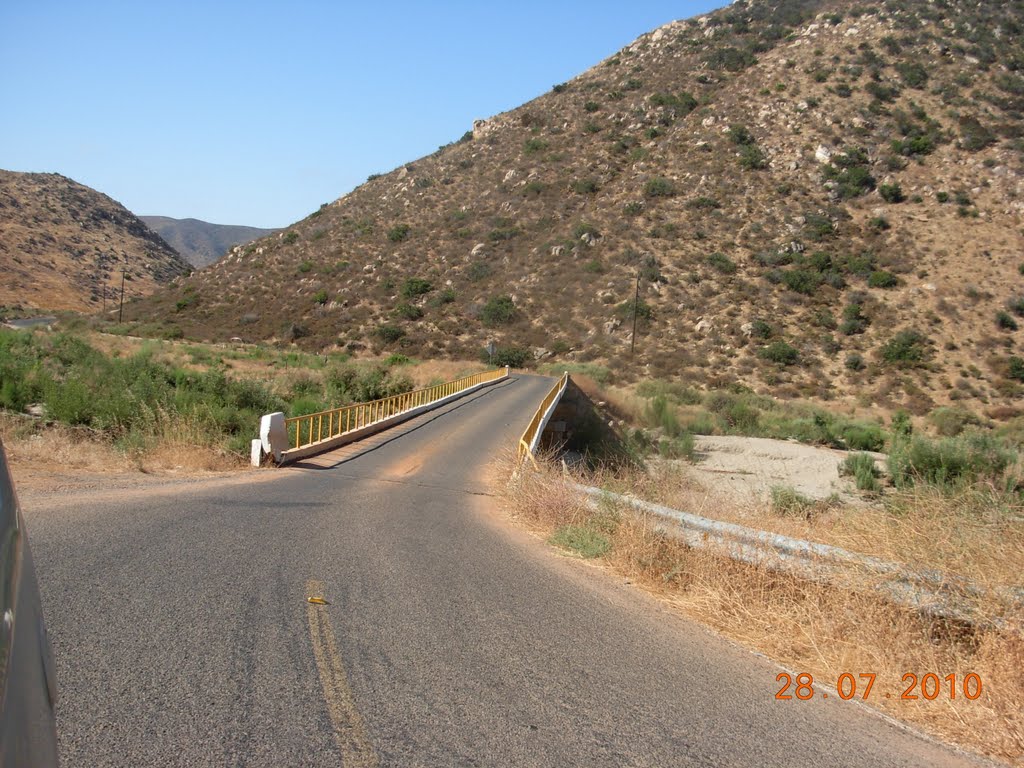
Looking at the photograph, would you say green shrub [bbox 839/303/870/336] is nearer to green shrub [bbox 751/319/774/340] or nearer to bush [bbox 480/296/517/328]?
green shrub [bbox 751/319/774/340]

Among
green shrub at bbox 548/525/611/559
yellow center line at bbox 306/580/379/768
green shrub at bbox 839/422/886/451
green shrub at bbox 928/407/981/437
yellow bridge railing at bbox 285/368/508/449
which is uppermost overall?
yellow center line at bbox 306/580/379/768

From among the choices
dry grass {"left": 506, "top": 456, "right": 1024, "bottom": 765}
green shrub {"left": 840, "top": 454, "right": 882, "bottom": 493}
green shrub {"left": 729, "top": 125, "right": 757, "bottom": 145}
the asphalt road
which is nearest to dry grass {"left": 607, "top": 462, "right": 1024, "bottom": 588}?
dry grass {"left": 506, "top": 456, "right": 1024, "bottom": 765}

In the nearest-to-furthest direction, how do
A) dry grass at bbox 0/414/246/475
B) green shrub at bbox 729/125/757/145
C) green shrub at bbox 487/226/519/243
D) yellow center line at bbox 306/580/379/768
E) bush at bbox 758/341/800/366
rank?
1. yellow center line at bbox 306/580/379/768
2. dry grass at bbox 0/414/246/475
3. bush at bbox 758/341/800/366
4. green shrub at bbox 729/125/757/145
5. green shrub at bbox 487/226/519/243

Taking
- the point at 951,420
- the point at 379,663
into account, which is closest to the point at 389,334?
the point at 951,420

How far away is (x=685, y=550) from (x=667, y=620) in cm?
137

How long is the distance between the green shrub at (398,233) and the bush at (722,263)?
99.8 ft

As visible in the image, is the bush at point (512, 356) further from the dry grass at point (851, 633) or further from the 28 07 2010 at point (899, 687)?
the 28 07 2010 at point (899, 687)

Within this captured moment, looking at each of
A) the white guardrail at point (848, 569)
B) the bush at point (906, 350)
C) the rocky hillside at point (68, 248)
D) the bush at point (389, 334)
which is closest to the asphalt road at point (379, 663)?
the white guardrail at point (848, 569)

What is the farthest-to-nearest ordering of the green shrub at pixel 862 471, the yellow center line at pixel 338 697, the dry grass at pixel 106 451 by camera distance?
the green shrub at pixel 862 471
the dry grass at pixel 106 451
the yellow center line at pixel 338 697

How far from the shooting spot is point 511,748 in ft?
14.2

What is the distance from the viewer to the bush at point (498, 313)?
233 feet

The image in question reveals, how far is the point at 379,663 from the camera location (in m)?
5.39

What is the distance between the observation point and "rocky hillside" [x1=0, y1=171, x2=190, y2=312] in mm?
103750

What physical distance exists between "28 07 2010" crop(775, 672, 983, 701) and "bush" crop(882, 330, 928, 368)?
52970mm
